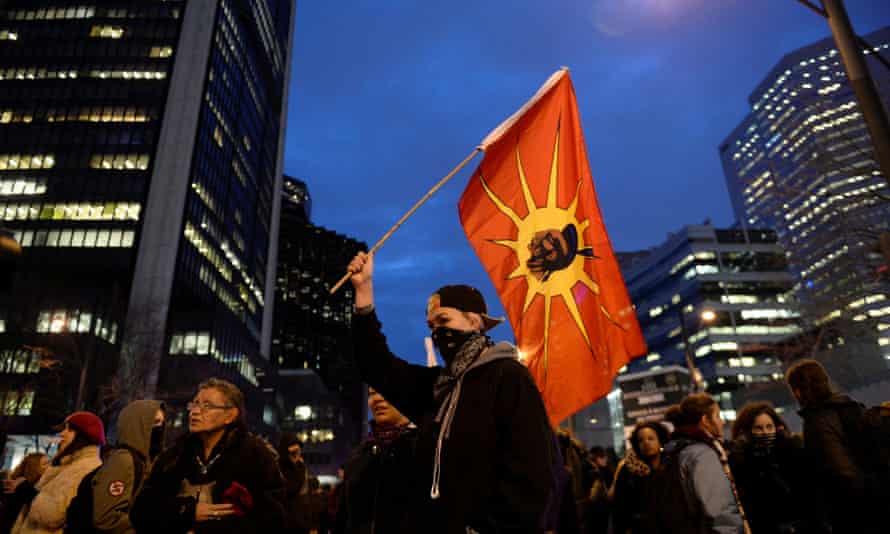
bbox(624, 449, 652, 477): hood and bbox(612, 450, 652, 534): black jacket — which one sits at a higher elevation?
bbox(624, 449, 652, 477): hood

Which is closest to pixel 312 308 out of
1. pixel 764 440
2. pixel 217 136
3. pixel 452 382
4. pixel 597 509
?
pixel 217 136

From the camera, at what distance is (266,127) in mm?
96375

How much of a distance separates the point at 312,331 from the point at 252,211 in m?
86.3

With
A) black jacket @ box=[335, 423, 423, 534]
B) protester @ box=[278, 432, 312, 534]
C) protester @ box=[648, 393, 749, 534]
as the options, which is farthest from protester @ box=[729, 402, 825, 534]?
protester @ box=[278, 432, 312, 534]

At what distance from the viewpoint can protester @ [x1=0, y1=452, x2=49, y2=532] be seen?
18.2 ft

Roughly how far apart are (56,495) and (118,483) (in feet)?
2.69

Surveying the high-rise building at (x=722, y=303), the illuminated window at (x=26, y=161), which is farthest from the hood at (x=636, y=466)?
the high-rise building at (x=722, y=303)

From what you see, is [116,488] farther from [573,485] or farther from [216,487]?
[573,485]

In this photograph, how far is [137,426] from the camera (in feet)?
14.5

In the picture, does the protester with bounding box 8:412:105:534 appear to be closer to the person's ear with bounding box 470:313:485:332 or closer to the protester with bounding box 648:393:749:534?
the person's ear with bounding box 470:313:485:332

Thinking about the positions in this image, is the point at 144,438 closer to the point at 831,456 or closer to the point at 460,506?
the point at 460,506

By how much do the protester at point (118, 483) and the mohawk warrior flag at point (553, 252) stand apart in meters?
3.32

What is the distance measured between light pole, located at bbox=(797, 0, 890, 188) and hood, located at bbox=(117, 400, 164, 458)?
21.4ft

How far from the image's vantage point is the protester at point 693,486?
3.69 metres
